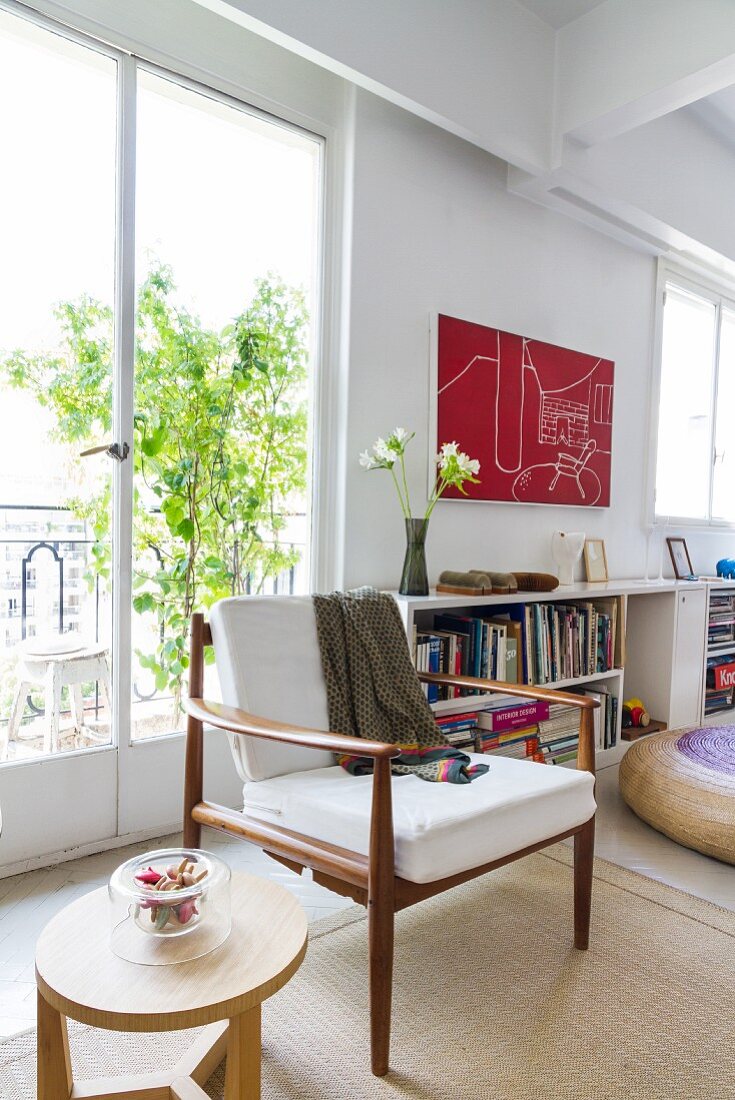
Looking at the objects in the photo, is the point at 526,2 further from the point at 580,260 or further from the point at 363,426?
the point at 363,426

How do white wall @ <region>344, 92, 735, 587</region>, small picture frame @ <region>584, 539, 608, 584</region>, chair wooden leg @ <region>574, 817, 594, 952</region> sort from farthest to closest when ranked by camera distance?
small picture frame @ <region>584, 539, 608, 584</region>, white wall @ <region>344, 92, 735, 587</region>, chair wooden leg @ <region>574, 817, 594, 952</region>

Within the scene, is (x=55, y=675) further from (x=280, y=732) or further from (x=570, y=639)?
(x=570, y=639)

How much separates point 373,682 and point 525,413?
1777 millimetres

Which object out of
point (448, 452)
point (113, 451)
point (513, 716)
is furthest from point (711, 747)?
point (113, 451)

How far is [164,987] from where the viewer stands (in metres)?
1.06

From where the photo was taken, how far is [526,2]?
9.55 ft

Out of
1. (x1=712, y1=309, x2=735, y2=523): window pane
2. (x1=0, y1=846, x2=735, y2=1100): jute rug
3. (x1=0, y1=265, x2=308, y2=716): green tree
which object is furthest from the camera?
(x1=712, y1=309, x2=735, y2=523): window pane

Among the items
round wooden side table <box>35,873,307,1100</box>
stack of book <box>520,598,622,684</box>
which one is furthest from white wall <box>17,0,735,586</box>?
round wooden side table <box>35,873,307,1100</box>

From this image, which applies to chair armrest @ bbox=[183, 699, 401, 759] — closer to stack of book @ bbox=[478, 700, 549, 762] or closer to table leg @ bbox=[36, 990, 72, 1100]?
table leg @ bbox=[36, 990, 72, 1100]

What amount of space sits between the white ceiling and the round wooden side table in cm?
317

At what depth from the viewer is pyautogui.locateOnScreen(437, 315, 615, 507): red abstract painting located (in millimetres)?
3180

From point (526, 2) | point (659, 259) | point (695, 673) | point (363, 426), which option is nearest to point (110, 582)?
point (363, 426)

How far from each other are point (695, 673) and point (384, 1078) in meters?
2.97

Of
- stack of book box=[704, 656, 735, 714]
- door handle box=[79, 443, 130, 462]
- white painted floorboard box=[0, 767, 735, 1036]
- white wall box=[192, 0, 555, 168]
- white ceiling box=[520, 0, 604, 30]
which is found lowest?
white painted floorboard box=[0, 767, 735, 1036]
